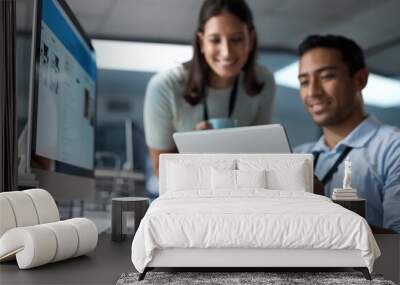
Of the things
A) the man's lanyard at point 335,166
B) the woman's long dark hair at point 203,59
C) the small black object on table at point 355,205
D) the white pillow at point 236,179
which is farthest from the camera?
the woman's long dark hair at point 203,59

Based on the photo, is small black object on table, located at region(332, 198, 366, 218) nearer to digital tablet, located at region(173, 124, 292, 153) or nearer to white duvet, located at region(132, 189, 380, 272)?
digital tablet, located at region(173, 124, 292, 153)

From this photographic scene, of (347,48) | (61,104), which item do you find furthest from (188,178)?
(347,48)

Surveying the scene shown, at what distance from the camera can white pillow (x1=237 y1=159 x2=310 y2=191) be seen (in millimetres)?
4410

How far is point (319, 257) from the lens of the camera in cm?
316

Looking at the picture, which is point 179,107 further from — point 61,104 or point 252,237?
point 252,237

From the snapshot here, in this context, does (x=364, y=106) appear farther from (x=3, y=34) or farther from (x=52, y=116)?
(x=3, y=34)

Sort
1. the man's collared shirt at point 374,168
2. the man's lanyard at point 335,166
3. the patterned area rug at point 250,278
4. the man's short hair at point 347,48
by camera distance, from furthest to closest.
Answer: the man's short hair at point 347,48
the man's lanyard at point 335,166
the man's collared shirt at point 374,168
the patterned area rug at point 250,278

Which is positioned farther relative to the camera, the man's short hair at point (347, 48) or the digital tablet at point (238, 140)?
the man's short hair at point (347, 48)

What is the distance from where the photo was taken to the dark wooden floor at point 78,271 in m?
3.12

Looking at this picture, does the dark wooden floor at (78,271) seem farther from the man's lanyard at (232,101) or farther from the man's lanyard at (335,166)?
the man's lanyard at (335,166)

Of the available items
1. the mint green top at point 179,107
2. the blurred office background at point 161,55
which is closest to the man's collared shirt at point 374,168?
the blurred office background at point 161,55

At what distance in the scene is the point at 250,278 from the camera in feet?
10.3

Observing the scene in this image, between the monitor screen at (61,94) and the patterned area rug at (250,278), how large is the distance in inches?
51.5

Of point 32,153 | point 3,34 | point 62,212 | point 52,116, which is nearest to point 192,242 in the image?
point 32,153
